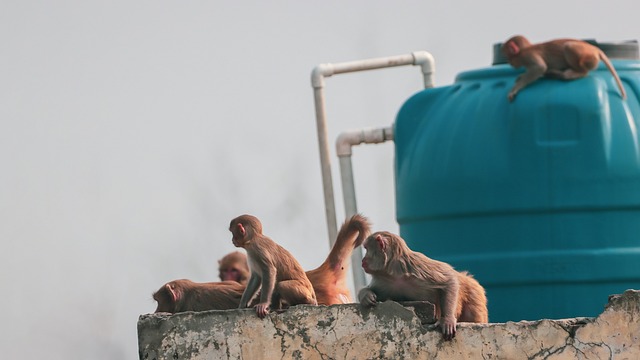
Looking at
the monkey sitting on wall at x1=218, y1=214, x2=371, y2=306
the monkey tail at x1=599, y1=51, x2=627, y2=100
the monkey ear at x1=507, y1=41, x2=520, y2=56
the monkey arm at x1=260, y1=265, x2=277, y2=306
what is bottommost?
the monkey sitting on wall at x1=218, y1=214, x2=371, y2=306

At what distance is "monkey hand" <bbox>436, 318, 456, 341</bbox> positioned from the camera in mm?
9367

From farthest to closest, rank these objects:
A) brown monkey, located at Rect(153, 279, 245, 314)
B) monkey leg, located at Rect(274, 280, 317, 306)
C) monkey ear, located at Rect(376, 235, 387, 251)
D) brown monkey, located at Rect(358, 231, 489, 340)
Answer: brown monkey, located at Rect(153, 279, 245, 314) → monkey leg, located at Rect(274, 280, 317, 306) → monkey ear, located at Rect(376, 235, 387, 251) → brown monkey, located at Rect(358, 231, 489, 340)

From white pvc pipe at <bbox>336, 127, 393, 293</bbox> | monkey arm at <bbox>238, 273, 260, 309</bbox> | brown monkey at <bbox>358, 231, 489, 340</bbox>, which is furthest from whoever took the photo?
white pvc pipe at <bbox>336, 127, 393, 293</bbox>

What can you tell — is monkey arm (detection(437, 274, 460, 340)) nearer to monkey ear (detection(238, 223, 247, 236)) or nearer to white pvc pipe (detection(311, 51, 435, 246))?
monkey ear (detection(238, 223, 247, 236))

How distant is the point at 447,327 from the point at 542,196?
15.6 feet

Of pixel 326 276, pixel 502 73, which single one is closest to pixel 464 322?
pixel 326 276

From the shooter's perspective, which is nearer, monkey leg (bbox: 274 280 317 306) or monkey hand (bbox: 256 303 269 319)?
monkey hand (bbox: 256 303 269 319)

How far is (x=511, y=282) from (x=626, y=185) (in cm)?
133

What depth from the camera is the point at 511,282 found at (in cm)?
1397

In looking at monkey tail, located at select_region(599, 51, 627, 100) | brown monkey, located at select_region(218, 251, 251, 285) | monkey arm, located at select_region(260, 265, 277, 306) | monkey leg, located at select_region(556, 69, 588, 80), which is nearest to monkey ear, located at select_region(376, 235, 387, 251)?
monkey arm, located at select_region(260, 265, 277, 306)

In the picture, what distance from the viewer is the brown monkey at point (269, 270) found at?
32.4ft

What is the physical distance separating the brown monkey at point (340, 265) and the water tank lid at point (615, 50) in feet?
13.6

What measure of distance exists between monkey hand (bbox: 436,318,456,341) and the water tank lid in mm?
5815

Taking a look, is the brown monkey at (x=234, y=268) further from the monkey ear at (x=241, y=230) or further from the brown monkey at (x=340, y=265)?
the monkey ear at (x=241, y=230)
